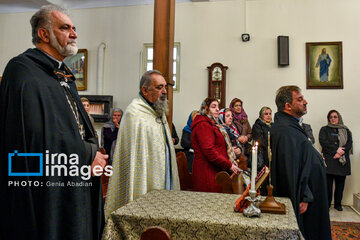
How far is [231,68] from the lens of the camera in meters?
6.46

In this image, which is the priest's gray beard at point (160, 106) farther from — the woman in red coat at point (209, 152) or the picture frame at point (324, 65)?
the picture frame at point (324, 65)

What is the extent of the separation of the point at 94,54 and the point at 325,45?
501 centimetres

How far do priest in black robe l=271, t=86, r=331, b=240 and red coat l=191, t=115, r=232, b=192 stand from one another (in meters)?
0.74

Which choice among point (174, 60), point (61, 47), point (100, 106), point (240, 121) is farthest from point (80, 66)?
point (61, 47)

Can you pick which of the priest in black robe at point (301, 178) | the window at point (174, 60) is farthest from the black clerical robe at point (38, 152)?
the window at point (174, 60)

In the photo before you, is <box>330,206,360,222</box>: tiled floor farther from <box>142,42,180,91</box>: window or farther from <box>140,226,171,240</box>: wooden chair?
<box>140,226,171,240</box>: wooden chair

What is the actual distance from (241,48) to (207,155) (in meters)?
4.06

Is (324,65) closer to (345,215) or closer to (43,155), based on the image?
(345,215)

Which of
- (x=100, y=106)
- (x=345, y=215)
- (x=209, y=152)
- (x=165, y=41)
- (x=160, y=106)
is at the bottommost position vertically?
(x=345, y=215)

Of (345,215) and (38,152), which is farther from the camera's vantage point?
(345,215)

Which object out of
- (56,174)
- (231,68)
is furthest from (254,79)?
(56,174)

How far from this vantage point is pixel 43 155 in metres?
1.37

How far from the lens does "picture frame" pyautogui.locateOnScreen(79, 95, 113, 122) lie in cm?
673

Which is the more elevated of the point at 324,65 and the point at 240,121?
the point at 324,65
